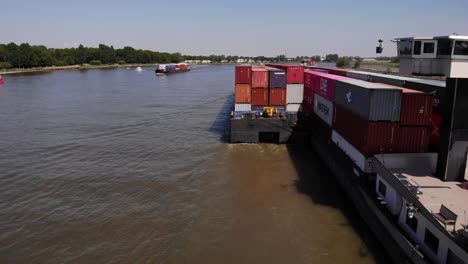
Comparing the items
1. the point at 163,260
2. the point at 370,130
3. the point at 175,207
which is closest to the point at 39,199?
the point at 175,207

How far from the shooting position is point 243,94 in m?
32.2

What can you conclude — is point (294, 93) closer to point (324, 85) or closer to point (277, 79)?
point (277, 79)

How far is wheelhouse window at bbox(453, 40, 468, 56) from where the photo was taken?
13258mm

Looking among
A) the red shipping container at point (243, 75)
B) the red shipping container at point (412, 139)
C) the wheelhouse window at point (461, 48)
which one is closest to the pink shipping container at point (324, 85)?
the red shipping container at point (243, 75)

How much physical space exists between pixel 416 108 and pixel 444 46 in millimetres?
2970

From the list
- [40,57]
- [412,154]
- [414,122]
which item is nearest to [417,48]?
[414,122]

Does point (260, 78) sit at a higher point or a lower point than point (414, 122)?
higher

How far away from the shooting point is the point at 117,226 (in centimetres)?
1672

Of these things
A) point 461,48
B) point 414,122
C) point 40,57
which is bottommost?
point 414,122

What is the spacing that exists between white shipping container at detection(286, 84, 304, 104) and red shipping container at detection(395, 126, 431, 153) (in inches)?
651

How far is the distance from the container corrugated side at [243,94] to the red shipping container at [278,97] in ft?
6.67

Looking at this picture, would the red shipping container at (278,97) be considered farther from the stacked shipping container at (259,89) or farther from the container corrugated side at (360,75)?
the container corrugated side at (360,75)

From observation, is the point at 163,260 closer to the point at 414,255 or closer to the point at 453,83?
the point at 414,255

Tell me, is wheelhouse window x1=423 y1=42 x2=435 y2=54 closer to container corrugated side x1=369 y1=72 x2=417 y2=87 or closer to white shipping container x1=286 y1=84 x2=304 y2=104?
container corrugated side x1=369 y1=72 x2=417 y2=87
